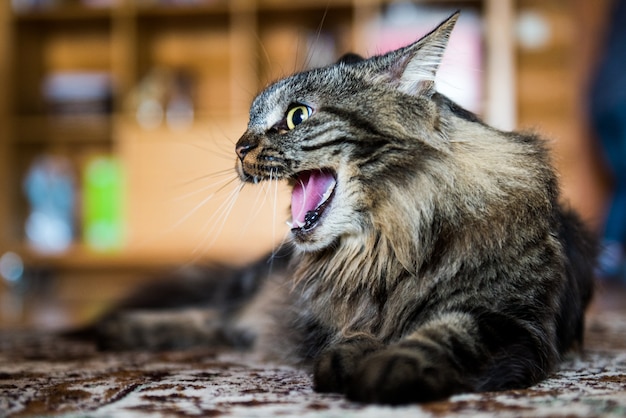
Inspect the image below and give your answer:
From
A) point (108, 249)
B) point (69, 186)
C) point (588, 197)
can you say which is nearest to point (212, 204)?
point (108, 249)

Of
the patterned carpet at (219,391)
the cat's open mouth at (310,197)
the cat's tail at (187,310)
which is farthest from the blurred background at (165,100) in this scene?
the cat's open mouth at (310,197)

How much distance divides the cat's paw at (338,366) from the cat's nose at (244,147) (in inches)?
14.3

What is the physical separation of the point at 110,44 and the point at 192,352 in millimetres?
3533

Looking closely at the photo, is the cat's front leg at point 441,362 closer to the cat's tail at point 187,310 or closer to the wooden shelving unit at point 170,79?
the cat's tail at point 187,310

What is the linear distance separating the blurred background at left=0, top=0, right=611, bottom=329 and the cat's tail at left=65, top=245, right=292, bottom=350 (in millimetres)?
1803

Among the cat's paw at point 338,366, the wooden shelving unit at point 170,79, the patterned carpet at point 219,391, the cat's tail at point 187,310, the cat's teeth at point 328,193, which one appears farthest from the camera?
the wooden shelving unit at point 170,79

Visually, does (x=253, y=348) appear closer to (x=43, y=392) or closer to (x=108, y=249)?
(x=43, y=392)

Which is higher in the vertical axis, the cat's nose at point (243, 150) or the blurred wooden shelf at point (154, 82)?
the blurred wooden shelf at point (154, 82)

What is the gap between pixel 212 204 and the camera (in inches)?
162

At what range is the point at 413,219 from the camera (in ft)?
3.93

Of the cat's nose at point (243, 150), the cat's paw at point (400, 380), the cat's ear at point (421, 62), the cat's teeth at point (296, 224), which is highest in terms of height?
the cat's ear at point (421, 62)

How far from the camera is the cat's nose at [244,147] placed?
4.11 feet

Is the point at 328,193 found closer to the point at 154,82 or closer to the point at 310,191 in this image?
the point at 310,191

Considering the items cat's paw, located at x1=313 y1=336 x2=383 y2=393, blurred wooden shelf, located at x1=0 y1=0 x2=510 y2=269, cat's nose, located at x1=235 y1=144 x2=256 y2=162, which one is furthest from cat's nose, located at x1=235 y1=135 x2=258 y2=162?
blurred wooden shelf, located at x1=0 y1=0 x2=510 y2=269
